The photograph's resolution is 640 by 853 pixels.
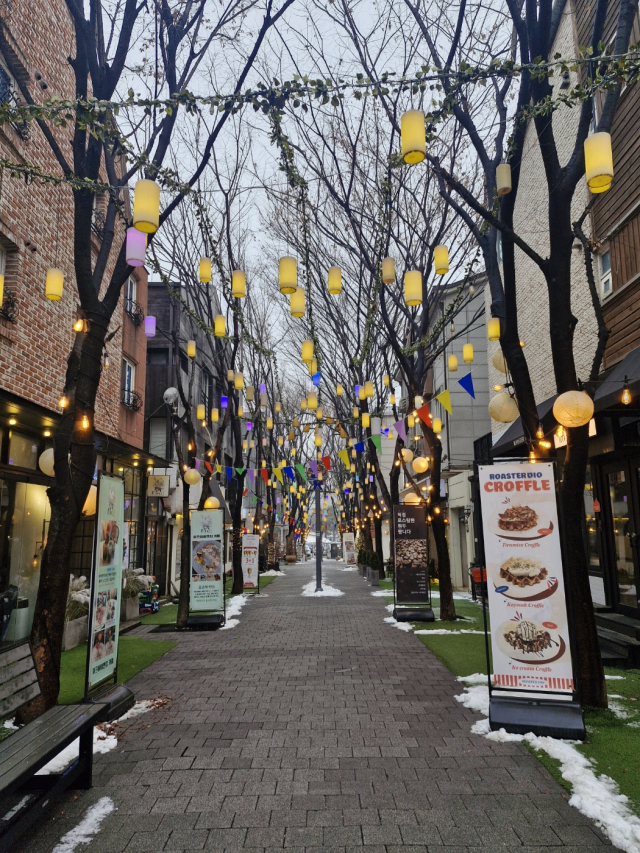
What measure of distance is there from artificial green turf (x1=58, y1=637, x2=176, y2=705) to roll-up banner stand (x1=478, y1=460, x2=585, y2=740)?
488cm

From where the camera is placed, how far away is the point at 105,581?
6691 millimetres

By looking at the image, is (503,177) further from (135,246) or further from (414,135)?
(135,246)

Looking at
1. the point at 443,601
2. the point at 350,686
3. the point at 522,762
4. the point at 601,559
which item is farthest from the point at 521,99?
the point at 443,601

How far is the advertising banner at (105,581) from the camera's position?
6371 millimetres

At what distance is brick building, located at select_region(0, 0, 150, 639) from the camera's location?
9.95 metres

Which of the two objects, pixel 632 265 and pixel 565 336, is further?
pixel 632 265

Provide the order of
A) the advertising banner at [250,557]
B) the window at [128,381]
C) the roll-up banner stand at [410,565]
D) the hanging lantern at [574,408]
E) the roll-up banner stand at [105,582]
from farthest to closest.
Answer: the advertising banner at [250,557]
the window at [128,381]
the roll-up banner stand at [410,565]
the roll-up banner stand at [105,582]
the hanging lantern at [574,408]

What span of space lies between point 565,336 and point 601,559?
271 inches

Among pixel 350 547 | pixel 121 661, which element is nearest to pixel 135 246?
pixel 121 661

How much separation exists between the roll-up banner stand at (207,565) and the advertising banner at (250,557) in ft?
25.6

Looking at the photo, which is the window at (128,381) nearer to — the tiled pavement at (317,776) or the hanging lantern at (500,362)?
the tiled pavement at (317,776)

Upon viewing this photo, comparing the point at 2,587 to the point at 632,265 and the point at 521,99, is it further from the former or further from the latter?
the point at 632,265

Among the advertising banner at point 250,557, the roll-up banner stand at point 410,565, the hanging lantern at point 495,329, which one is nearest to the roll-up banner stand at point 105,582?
the hanging lantern at point 495,329

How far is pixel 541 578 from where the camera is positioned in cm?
603
